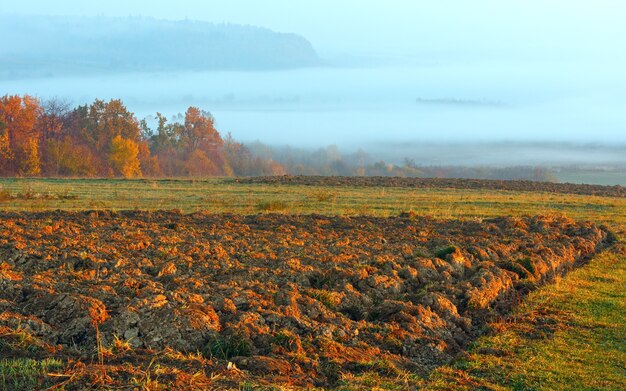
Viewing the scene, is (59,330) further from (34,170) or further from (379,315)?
(34,170)

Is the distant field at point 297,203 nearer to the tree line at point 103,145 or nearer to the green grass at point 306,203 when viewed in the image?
the green grass at point 306,203

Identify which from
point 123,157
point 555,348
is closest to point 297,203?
point 555,348

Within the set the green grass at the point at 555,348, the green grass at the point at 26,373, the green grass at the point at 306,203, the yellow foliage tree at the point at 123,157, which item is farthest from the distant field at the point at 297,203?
the yellow foliage tree at the point at 123,157

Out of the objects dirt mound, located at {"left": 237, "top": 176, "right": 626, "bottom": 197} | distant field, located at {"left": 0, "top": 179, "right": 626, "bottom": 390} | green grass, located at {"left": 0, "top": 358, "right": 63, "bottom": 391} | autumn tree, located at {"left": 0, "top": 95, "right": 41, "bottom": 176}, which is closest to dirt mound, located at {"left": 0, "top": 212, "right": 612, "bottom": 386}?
distant field, located at {"left": 0, "top": 179, "right": 626, "bottom": 390}

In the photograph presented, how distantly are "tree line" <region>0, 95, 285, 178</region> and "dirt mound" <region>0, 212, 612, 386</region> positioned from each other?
2211 inches

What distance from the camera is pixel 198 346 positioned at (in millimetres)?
8484

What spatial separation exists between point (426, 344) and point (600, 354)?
7.93 feet

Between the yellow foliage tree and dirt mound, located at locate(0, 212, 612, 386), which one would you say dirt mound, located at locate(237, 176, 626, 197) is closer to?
the yellow foliage tree

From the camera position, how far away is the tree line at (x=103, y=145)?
74875mm

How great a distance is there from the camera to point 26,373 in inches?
275

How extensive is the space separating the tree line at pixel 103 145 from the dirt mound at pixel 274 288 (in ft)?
184

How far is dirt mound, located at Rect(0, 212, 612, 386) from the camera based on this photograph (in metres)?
8.58

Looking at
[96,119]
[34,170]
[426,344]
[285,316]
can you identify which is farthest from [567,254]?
[96,119]

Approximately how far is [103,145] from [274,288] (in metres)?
85.3
